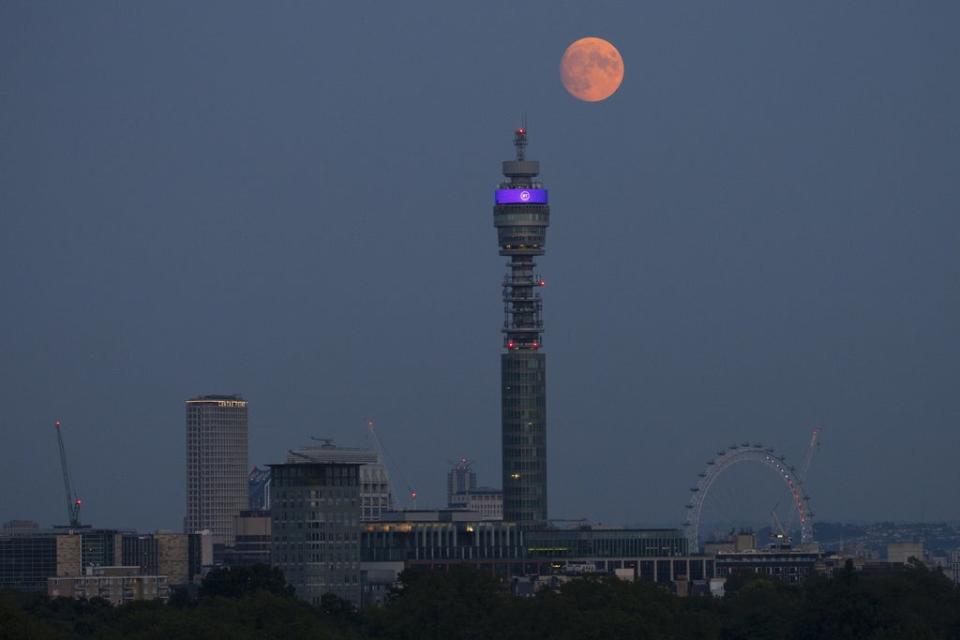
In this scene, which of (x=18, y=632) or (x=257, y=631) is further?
(x=257, y=631)

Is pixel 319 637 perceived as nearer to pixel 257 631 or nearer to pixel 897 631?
pixel 257 631

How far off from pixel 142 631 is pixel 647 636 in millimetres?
35725

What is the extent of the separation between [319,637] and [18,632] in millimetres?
48496

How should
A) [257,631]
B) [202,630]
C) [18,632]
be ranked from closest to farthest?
1. [18,632]
2. [202,630]
3. [257,631]

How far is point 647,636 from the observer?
19525cm

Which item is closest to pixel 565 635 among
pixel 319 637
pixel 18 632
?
pixel 319 637

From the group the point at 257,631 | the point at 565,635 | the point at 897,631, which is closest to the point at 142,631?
the point at 257,631

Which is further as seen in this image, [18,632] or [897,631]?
[897,631]

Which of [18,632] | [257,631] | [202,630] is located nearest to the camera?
[18,632]

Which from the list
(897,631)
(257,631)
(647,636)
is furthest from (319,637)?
(897,631)

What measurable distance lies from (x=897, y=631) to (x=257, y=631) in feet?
146

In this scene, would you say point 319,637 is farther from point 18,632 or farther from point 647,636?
point 18,632

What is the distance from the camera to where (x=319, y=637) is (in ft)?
613

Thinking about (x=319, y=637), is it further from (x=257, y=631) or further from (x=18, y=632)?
(x=18, y=632)
